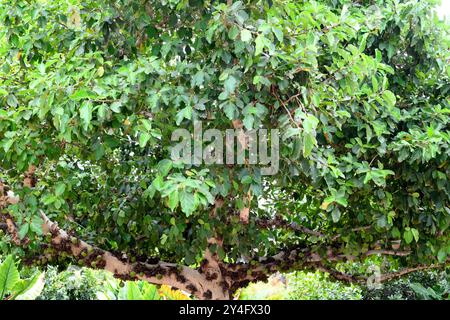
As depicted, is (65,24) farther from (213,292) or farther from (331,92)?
(213,292)

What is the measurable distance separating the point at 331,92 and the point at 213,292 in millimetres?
2292

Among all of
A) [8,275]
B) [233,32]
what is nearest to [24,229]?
[8,275]

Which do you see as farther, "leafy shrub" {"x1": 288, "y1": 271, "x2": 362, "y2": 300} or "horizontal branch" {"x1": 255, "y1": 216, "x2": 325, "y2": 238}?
"leafy shrub" {"x1": 288, "y1": 271, "x2": 362, "y2": 300}

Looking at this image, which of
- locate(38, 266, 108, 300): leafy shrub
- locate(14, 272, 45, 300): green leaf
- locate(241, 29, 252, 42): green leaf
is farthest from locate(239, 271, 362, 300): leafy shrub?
locate(241, 29, 252, 42): green leaf

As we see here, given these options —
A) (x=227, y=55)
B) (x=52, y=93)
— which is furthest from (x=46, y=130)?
(x=227, y=55)

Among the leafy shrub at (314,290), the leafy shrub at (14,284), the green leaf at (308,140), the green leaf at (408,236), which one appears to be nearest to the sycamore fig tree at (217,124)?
the green leaf at (308,140)

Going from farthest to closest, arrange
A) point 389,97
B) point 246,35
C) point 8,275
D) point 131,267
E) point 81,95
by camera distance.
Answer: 1. point 131,267
2. point 8,275
3. point 389,97
4. point 81,95
5. point 246,35

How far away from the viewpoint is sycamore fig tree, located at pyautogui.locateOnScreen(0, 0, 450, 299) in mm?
2934

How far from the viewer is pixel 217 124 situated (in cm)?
321

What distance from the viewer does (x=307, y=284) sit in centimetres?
859

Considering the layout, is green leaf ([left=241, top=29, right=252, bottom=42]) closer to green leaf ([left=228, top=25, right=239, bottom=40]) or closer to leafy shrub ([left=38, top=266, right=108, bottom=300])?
green leaf ([left=228, top=25, right=239, bottom=40])

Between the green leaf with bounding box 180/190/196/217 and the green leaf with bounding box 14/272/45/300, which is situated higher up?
the green leaf with bounding box 180/190/196/217

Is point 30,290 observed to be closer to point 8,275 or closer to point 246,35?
point 8,275

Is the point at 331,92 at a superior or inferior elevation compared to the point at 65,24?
inferior
